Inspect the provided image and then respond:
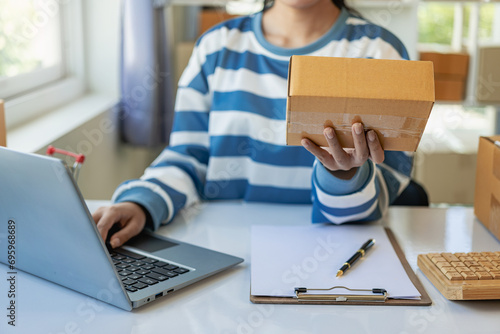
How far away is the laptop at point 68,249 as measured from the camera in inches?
24.8

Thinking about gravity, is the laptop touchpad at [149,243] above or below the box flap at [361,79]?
below

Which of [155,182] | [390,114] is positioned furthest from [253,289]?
[155,182]

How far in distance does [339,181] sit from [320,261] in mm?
156

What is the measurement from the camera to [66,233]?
66cm

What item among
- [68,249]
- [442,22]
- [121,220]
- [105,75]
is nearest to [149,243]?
[121,220]

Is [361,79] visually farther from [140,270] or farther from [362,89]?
[140,270]

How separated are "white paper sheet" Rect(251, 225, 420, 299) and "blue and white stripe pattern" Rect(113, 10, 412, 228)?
0.25 meters

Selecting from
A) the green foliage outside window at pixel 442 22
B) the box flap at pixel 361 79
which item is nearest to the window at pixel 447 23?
the green foliage outside window at pixel 442 22

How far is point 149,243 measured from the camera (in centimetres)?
91

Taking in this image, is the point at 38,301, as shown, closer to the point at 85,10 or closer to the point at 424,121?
the point at 424,121

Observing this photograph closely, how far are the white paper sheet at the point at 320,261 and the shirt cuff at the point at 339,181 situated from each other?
0.07 m

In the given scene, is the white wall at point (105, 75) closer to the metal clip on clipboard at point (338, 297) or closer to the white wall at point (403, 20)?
the white wall at point (403, 20)

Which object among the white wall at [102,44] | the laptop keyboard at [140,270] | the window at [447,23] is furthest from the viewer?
the window at [447,23]

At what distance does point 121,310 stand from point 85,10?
59.8 inches
